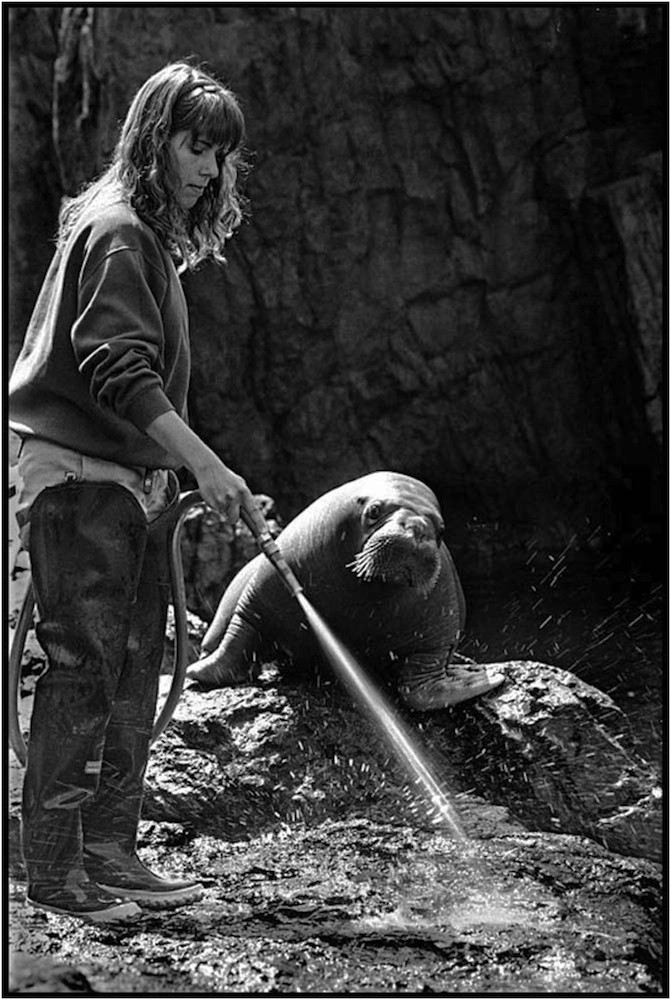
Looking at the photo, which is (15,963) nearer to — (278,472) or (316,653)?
(316,653)

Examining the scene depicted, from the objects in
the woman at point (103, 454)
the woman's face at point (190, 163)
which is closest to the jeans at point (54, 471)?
the woman at point (103, 454)

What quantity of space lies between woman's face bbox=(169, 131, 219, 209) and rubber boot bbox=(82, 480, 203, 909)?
757mm

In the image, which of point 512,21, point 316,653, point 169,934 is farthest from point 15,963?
point 512,21

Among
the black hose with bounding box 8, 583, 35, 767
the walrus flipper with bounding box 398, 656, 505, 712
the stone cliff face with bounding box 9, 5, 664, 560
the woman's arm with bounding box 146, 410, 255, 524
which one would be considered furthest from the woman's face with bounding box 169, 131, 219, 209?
the stone cliff face with bounding box 9, 5, 664, 560

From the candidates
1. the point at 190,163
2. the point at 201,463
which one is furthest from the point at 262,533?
the point at 190,163

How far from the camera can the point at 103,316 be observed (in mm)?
2717

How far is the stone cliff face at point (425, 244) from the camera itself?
37.1 feet

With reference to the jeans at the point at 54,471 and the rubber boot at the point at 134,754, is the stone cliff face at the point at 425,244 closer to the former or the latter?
the rubber boot at the point at 134,754

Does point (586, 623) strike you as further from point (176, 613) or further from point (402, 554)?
point (176, 613)

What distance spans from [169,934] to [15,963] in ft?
1.10

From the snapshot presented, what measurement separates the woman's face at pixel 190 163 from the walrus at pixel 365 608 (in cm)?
184

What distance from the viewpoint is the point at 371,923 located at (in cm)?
314

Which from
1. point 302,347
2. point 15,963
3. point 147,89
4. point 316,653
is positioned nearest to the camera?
point 15,963

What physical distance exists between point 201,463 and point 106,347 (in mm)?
318
